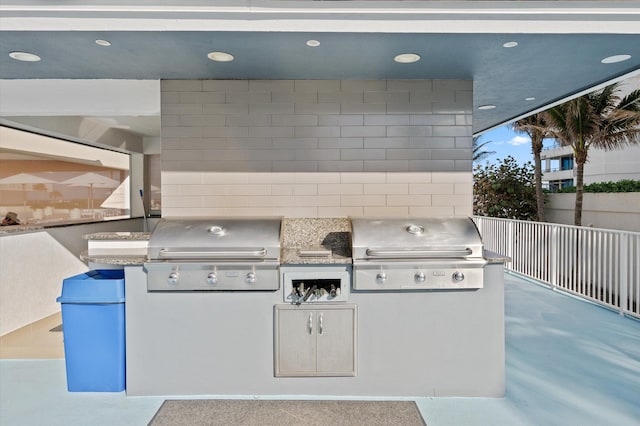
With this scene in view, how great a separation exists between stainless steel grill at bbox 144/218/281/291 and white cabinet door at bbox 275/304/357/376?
0.28 meters

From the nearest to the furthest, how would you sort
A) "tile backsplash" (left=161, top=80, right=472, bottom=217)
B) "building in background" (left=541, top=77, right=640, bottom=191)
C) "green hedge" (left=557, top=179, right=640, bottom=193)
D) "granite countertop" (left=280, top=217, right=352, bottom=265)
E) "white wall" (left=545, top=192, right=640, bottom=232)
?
"granite countertop" (left=280, top=217, right=352, bottom=265) < "tile backsplash" (left=161, top=80, right=472, bottom=217) < "white wall" (left=545, top=192, right=640, bottom=232) < "green hedge" (left=557, top=179, right=640, bottom=193) < "building in background" (left=541, top=77, right=640, bottom=191)

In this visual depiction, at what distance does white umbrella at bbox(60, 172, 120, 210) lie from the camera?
5.75 metres

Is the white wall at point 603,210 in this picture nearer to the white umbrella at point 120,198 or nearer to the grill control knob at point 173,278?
the grill control knob at point 173,278

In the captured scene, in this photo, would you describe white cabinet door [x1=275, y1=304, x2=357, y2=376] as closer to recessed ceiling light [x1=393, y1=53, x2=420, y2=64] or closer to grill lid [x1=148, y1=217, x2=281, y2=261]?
grill lid [x1=148, y1=217, x2=281, y2=261]

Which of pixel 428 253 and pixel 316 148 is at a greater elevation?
pixel 316 148

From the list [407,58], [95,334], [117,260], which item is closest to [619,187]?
[407,58]

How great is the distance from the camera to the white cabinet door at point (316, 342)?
7.93 feet

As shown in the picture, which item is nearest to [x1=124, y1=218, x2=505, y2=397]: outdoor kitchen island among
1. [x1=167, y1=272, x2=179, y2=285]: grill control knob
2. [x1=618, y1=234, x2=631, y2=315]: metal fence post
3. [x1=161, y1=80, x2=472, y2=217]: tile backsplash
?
[x1=167, y1=272, x2=179, y2=285]: grill control knob

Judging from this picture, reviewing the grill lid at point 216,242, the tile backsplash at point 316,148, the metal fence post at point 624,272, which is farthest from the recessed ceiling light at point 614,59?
the grill lid at point 216,242

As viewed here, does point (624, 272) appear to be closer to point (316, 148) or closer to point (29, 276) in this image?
point (316, 148)

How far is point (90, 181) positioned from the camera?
5.95 metres

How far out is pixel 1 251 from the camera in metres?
3.64

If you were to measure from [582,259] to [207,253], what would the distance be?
4566 mm

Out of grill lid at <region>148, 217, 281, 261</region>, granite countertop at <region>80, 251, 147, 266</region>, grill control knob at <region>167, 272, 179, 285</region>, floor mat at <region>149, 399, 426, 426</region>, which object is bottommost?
floor mat at <region>149, 399, 426, 426</region>
